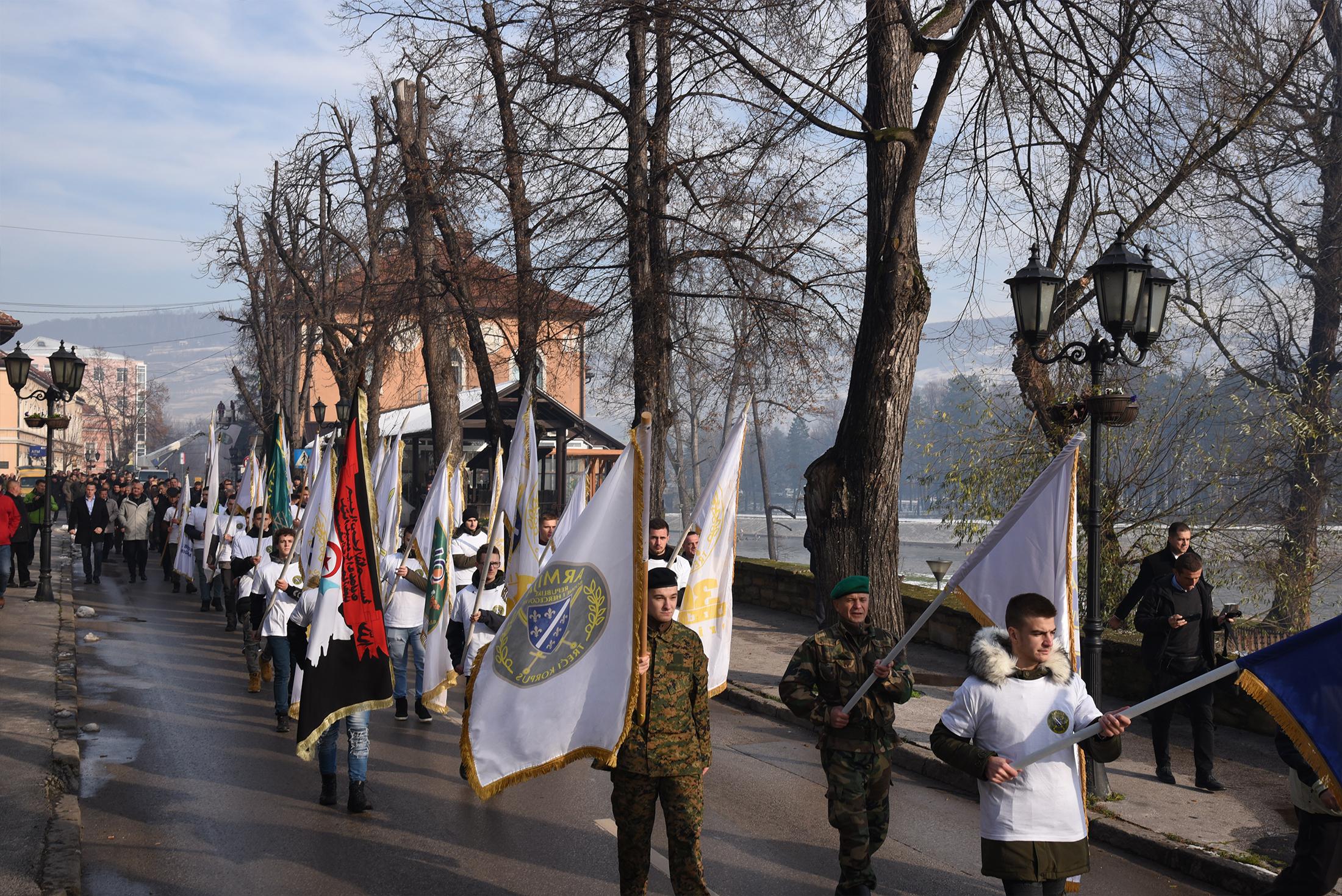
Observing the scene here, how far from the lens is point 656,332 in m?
17.5

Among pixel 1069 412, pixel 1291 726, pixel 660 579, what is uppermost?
pixel 1069 412

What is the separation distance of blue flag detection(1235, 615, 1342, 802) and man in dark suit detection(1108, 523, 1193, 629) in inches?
205

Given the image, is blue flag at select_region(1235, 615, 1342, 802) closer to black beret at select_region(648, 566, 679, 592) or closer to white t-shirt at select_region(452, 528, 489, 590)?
black beret at select_region(648, 566, 679, 592)

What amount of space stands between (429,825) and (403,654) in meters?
3.68

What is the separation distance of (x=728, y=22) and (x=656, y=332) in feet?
19.6

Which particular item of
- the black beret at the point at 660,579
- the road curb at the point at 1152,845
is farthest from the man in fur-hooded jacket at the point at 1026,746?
the road curb at the point at 1152,845

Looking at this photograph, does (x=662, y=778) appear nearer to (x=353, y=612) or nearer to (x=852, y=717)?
(x=852, y=717)

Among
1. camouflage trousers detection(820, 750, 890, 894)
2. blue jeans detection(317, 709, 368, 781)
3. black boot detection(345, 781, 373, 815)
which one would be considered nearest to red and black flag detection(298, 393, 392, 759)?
blue jeans detection(317, 709, 368, 781)

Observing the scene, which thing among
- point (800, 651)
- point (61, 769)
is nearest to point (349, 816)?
point (61, 769)

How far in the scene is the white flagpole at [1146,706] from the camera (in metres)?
4.07

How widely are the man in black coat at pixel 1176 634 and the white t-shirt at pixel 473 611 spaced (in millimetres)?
5131

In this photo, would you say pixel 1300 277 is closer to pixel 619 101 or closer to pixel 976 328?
pixel 976 328

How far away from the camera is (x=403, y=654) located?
11.6 m

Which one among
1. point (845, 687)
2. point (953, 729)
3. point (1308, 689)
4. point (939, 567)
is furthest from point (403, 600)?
point (939, 567)
